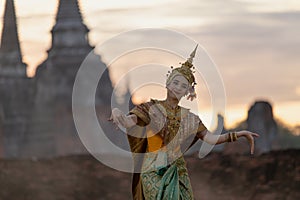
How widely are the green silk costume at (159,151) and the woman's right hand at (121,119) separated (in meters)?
0.31

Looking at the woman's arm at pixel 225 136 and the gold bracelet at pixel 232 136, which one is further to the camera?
Answer: the gold bracelet at pixel 232 136

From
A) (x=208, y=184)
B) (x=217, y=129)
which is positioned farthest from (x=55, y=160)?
(x=217, y=129)

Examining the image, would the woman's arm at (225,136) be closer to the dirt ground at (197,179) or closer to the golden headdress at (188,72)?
the golden headdress at (188,72)

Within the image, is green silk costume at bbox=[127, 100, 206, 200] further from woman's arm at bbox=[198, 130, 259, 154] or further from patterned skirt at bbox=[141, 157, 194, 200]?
woman's arm at bbox=[198, 130, 259, 154]

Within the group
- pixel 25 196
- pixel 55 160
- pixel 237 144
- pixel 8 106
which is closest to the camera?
pixel 25 196

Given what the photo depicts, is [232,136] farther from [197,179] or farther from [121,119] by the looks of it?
[197,179]

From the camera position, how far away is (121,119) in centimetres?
1288

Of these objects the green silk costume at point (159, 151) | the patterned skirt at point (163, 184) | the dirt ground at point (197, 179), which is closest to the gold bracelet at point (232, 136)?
the green silk costume at point (159, 151)

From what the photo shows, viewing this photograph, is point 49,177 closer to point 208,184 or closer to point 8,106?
point 208,184

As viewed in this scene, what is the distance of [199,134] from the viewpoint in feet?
44.8

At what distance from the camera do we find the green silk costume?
530 inches

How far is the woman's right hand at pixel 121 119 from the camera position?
504 inches

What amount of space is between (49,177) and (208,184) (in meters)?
3.07

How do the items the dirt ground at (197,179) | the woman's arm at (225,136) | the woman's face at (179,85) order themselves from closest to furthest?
the woman's arm at (225,136)
the woman's face at (179,85)
the dirt ground at (197,179)
